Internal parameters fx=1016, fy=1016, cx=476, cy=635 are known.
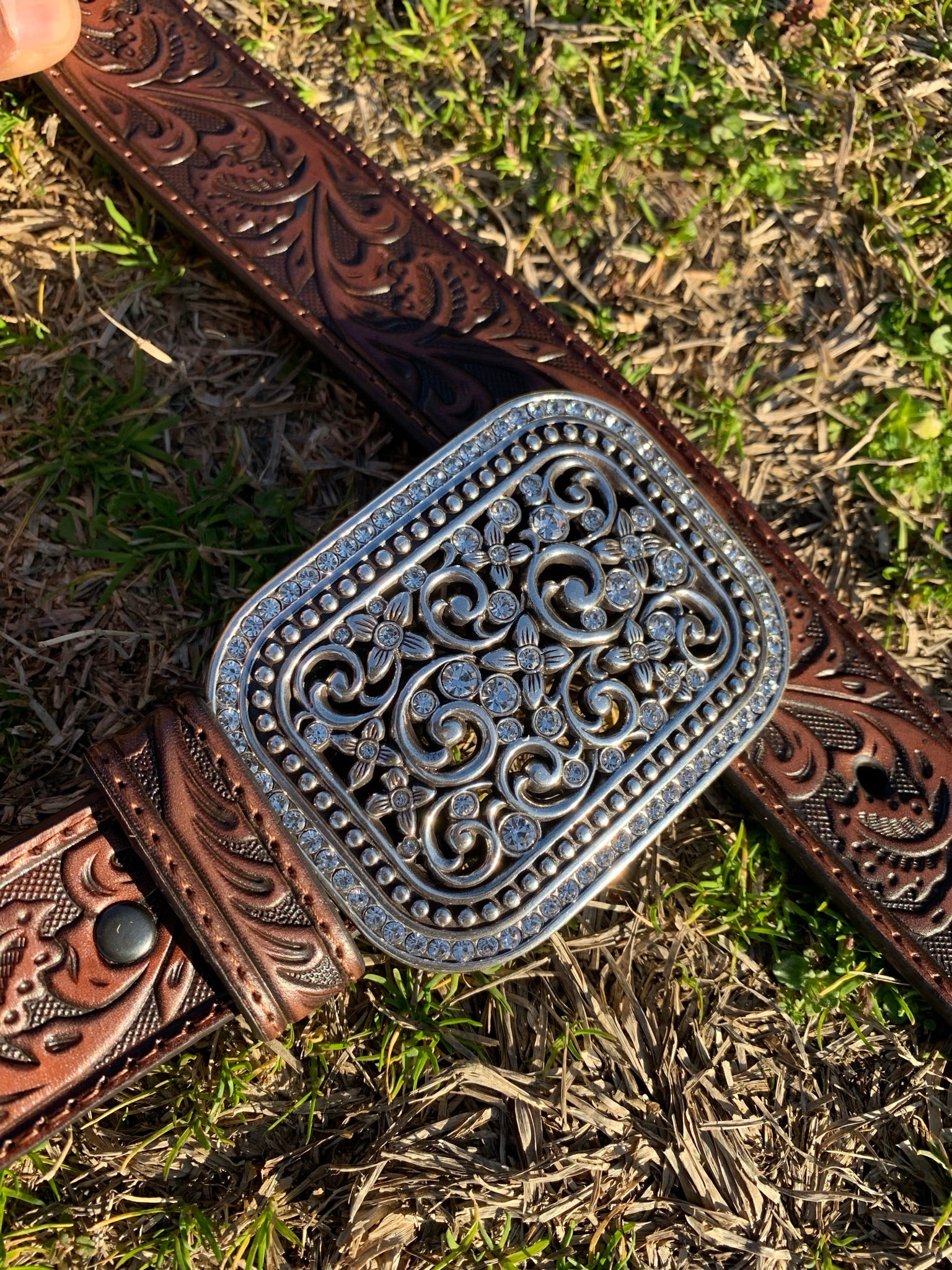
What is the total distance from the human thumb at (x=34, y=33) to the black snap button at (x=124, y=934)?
2021mm

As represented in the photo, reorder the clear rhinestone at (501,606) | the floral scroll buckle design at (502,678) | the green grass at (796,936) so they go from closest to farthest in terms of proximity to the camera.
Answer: the floral scroll buckle design at (502,678), the clear rhinestone at (501,606), the green grass at (796,936)

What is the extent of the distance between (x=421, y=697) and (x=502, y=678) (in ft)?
0.58

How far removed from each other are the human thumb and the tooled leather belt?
94 millimetres

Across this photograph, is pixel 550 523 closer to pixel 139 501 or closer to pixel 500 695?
pixel 500 695

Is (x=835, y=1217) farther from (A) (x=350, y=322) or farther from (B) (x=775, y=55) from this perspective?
(B) (x=775, y=55)

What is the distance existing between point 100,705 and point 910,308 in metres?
2.45

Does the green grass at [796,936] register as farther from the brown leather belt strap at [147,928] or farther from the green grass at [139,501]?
the green grass at [139,501]

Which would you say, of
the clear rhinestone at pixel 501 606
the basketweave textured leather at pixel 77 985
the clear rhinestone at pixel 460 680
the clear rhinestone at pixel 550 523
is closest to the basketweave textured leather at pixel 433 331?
the clear rhinestone at pixel 550 523

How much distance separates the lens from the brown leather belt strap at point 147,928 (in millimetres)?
1848

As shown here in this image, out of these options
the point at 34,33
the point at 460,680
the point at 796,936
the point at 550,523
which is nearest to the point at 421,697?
the point at 460,680

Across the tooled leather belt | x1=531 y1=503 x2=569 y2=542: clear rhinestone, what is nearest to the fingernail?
the tooled leather belt

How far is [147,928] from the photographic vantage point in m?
1.91

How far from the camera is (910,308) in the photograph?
2.91 meters

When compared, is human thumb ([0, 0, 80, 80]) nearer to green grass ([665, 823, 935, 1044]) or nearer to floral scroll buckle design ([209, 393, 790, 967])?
floral scroll buckle design ([209, 393, 790, 967])
